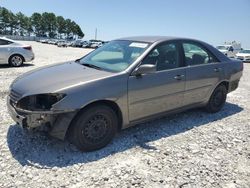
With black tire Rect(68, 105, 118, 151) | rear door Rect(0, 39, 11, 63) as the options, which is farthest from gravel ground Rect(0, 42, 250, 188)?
rear door Rect(0, 39, 11, 63)

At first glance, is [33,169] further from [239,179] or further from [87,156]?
[239,179]

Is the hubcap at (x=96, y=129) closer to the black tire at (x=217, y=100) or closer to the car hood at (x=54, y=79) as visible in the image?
the car hood at (x=54, y=79)

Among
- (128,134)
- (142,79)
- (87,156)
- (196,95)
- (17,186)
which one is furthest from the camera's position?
(196,95)

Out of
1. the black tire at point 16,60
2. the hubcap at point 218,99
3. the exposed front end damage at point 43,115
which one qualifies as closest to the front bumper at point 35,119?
the exposed front end damage at point 43,115

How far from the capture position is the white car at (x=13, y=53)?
11.2m

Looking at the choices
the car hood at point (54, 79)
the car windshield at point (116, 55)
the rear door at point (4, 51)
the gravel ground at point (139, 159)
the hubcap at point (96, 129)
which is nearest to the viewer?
the gravel ground at point (139, 159)

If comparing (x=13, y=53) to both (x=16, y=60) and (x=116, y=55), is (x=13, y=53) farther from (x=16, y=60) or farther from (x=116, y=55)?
(x=116, y=55)

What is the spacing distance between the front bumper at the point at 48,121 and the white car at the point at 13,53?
8731mm

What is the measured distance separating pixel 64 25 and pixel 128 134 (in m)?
101

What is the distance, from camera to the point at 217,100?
5777 mm

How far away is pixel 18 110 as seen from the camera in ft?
11.4

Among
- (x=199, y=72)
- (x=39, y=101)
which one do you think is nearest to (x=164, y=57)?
(x=199, y=72)

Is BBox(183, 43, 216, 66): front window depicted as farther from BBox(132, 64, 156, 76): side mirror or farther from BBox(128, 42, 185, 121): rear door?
BBox(132, 64, 156, 76): side mirror

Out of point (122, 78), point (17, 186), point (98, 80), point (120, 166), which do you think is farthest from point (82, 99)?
point (17, 186)
